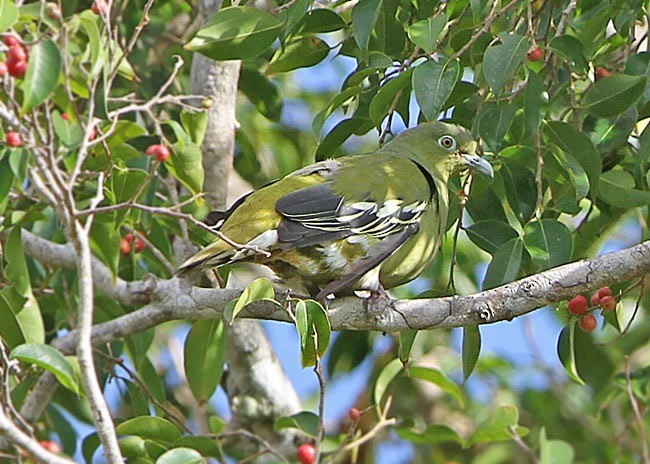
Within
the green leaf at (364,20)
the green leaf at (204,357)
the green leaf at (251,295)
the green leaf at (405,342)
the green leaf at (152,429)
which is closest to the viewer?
the green leaf at (251,295)

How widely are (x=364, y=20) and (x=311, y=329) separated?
2.68 feet

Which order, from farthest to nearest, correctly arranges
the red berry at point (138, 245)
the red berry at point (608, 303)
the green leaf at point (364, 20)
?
Answer: the red berry at point (138, 245) → the red berry at point (608, 303) → the green leaf at point (364, 20)

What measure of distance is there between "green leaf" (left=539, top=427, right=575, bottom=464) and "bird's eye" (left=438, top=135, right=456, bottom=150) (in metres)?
1.06

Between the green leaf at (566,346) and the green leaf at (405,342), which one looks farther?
the green leaf at (566,346)

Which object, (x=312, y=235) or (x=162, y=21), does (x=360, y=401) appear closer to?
(x=162, y=21)

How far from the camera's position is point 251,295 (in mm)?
2746

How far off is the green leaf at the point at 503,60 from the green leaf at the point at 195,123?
1.20 metres

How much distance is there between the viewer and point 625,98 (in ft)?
9.88

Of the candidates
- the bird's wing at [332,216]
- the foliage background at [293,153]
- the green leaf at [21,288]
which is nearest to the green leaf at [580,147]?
the foliage background at [293,153]

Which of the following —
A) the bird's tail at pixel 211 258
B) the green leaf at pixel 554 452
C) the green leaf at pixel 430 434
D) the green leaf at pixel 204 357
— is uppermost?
the bird's tail at pixel 211 258

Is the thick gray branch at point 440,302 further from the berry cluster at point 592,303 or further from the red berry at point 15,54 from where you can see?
the red berry at point 15,54

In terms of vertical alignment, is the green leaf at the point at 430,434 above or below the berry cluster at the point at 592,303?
below

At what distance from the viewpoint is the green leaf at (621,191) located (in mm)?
3027

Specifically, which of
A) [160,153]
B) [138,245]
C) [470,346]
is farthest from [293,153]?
[470,346]
